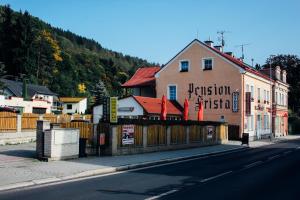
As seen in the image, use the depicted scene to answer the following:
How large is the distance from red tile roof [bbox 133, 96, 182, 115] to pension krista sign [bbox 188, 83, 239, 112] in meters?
2.48

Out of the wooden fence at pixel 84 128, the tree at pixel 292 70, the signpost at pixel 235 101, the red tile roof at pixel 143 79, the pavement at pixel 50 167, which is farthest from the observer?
the tree at pixel 292 70

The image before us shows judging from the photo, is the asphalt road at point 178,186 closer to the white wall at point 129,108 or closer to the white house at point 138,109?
the white house at point 138,109

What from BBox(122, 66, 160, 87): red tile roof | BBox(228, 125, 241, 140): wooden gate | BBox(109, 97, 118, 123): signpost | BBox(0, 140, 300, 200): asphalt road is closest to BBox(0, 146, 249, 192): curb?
BBox(0, 140, 300, 200): asphalt road

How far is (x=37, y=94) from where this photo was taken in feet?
258

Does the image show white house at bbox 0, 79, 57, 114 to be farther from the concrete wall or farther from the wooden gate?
the concrete wall

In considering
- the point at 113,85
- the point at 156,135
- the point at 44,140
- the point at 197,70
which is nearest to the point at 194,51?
the point at 197,70

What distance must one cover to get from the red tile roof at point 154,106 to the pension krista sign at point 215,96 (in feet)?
8.13

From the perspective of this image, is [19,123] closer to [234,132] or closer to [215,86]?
[234,132]

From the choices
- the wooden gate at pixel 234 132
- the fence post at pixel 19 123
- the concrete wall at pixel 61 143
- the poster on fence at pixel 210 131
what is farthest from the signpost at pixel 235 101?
the concrete wall at pixel 61 143

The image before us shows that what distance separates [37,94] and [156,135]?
57.0 metres

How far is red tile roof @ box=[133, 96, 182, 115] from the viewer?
40.1 metres

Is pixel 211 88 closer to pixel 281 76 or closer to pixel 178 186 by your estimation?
pixel 281 76

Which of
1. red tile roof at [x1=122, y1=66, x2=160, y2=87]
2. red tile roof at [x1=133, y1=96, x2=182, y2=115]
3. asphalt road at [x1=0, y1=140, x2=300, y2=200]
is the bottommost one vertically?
asphalt road at [x1=0, y1=140, x2=300, y2=200]

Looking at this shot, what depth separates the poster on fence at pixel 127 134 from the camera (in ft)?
74.1
